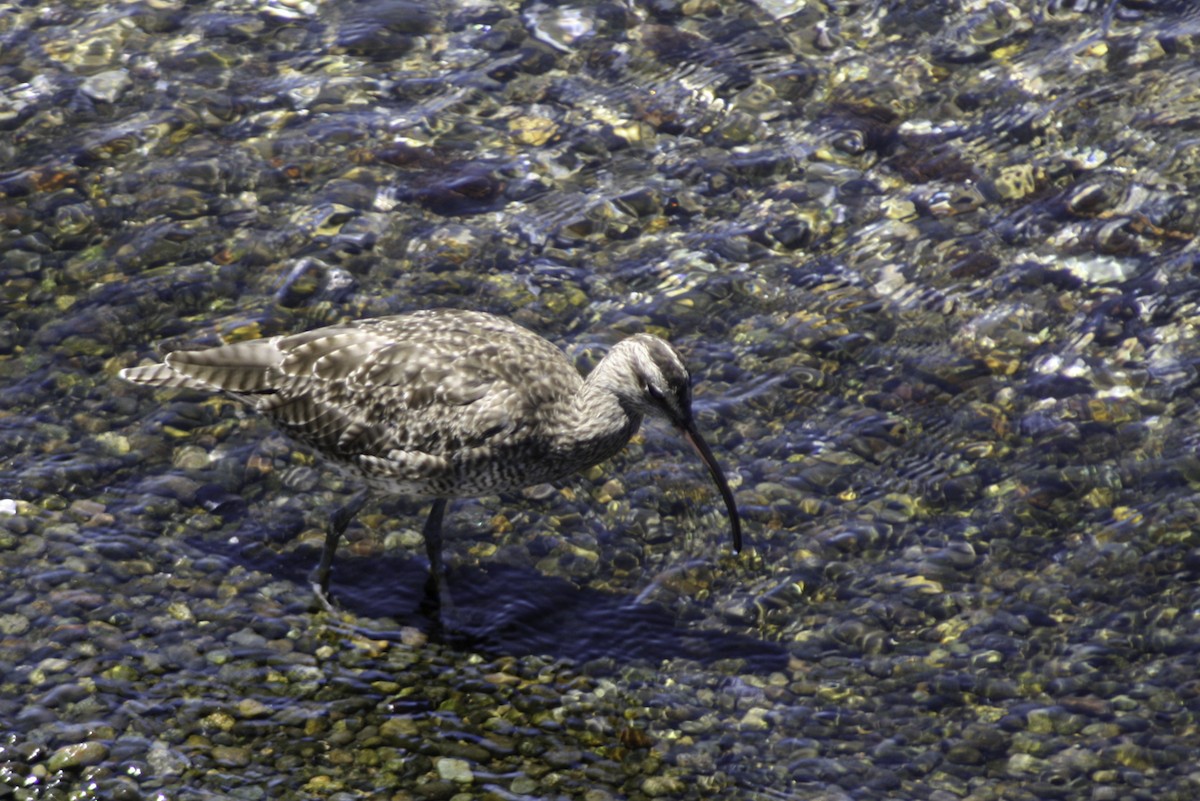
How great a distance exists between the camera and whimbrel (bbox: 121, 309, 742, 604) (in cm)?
824

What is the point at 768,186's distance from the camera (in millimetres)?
11406

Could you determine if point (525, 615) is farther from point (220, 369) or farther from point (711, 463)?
point (220, 369)

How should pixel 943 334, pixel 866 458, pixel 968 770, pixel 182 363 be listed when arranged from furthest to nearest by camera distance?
pixel 943 334 → pixel 866 458 → pixel 182 363 → pixel 968 770

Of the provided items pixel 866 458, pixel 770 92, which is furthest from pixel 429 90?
pixel 866 458

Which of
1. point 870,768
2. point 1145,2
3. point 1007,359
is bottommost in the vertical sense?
point 870,768

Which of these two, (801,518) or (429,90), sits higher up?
(429,90)

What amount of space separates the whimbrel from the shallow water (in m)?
0.73

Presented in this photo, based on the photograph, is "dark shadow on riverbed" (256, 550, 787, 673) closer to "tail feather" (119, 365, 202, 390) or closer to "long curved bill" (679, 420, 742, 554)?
"long curved bill" (679, 420, 742, 554)

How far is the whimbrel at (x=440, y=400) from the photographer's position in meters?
8.24

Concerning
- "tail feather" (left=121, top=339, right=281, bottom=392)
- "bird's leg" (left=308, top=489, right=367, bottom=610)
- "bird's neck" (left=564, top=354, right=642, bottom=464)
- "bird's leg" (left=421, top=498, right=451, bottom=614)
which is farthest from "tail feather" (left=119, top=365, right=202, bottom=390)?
"bird's neck" (left=564, top=354, right=642, bottom=464)

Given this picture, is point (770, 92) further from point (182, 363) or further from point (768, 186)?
point (182, 363)

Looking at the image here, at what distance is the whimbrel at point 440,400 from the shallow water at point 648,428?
0.73 metres

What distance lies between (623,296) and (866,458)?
2.38 meters

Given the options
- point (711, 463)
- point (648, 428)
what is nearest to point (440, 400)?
point (711, 463)
